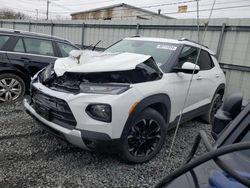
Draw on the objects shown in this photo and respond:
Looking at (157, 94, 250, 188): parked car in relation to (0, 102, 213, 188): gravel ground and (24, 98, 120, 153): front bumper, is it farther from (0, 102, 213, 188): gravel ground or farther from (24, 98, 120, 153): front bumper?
(0, 102, 213, 188): gravel ground

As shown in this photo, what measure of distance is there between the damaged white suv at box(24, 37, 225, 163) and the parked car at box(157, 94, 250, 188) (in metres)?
1.07

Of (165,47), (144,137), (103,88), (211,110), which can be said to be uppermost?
(165,47)

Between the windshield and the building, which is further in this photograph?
the building

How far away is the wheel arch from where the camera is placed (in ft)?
8.71

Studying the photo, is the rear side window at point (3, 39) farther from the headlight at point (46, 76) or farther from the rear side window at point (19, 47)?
the headlight at point (46, 76)

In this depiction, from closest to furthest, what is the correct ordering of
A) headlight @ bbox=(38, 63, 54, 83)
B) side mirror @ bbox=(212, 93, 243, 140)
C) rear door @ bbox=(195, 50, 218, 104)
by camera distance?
side mirror @ bbox=(212, 93, 243, 140) < headlight @ bbox=(38, 63, 54, 83) < rear door @ bbox=(195, 50, 218, 104)

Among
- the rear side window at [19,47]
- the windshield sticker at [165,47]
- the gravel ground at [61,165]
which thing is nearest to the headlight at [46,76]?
the gravel ground at [61,165]

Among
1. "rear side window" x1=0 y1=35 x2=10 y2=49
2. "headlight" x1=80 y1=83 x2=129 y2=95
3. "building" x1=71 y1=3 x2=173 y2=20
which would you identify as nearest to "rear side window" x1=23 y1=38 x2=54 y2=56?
"rear side window" x1=0 y1=35 x2=10 y2=49

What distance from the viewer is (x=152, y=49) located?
12.5 ft

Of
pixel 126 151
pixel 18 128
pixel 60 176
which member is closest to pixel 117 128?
pixel 126 151

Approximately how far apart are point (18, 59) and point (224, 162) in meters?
5.08

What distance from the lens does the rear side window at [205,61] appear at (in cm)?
438

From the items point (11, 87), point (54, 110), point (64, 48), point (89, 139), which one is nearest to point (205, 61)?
point (89, 139)

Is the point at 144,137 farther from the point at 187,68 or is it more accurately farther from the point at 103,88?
the point at 187,68
